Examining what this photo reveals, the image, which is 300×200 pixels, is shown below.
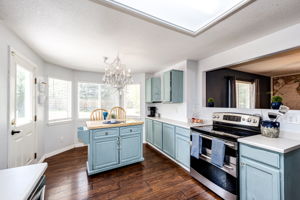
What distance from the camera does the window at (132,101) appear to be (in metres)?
4.38

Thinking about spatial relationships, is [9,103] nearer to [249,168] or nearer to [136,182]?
[136,182]

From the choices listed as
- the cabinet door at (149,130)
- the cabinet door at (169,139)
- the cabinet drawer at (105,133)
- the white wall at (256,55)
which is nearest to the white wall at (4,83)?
the cabinet drawer at (105,133)

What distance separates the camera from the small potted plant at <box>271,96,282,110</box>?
5.69 ft

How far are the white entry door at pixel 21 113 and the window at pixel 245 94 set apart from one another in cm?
349

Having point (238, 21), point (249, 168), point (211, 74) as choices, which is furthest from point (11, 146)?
point (211, 74)

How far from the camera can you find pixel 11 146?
171 centimetres

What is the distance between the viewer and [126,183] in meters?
2.11

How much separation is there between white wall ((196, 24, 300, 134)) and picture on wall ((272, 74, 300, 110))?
13 cm

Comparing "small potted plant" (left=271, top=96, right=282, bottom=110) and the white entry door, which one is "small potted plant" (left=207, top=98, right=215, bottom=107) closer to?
"small potted plant" (left=271, top=96, right=282, bottom=110)

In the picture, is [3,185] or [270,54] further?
[270,54]

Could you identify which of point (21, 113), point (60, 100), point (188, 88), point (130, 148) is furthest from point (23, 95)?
point (188, 88)

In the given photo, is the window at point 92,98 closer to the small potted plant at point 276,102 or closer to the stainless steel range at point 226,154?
the stainless steel range at point 226,154

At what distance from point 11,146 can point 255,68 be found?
3.79 meters

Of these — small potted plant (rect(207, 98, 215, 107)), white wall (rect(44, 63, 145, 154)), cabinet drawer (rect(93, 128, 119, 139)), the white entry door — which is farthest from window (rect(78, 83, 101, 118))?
small potted plant (rect(207, 98, 215, 107))
